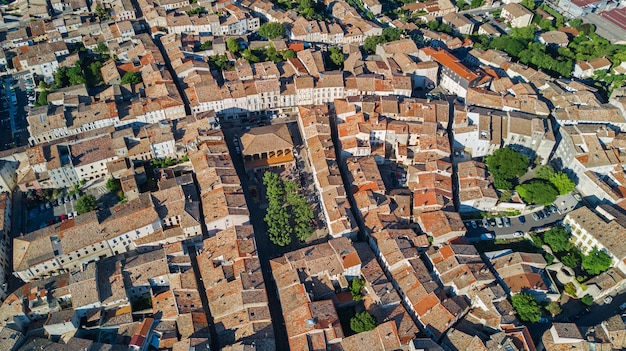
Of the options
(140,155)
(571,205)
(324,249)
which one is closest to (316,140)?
(324,249)

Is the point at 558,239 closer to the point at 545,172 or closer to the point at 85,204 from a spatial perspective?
the point at 545,172

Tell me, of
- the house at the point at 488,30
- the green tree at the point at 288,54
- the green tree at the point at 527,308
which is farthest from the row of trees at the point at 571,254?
the house at the point at 488,30

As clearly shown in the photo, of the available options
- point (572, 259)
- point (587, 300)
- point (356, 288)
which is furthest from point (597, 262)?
point (356, 288)

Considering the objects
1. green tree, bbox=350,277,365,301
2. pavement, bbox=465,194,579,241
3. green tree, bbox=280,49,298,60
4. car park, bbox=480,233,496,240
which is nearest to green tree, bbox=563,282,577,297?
pavement, bbox=465,194,579,241

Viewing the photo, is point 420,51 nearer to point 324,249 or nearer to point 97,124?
point 324,249

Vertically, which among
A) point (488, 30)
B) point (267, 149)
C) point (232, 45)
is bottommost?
point (267, 149)

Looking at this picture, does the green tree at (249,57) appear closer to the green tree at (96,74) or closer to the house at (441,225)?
the green tree at (96,74)

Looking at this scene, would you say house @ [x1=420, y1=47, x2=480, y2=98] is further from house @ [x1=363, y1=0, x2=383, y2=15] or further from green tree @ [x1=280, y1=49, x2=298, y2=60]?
green tree @ [x1=280, y1=49, x2=298, y2=60]
